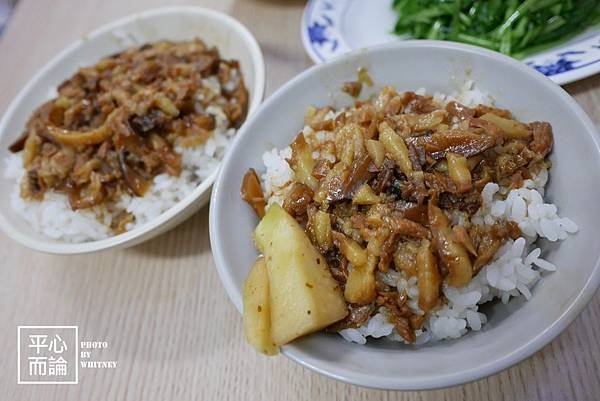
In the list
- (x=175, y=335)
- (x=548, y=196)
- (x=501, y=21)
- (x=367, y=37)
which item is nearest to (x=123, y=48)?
(x=367, y=37)

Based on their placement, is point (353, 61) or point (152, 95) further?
point (152, 95)

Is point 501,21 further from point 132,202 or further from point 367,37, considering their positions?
point 132,202

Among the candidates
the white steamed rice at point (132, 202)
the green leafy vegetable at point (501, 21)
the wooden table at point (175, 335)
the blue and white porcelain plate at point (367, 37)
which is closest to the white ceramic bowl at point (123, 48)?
the white steamed rice at point (132, 202)

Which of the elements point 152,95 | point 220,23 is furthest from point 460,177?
point 220,23

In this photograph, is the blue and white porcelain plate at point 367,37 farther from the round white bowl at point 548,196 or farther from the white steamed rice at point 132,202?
the white steamed rice at point 132,202

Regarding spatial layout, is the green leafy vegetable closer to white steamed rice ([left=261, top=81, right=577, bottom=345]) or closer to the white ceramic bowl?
the white ceramic bowl

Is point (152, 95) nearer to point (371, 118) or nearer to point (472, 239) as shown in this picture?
point (371, 118)
